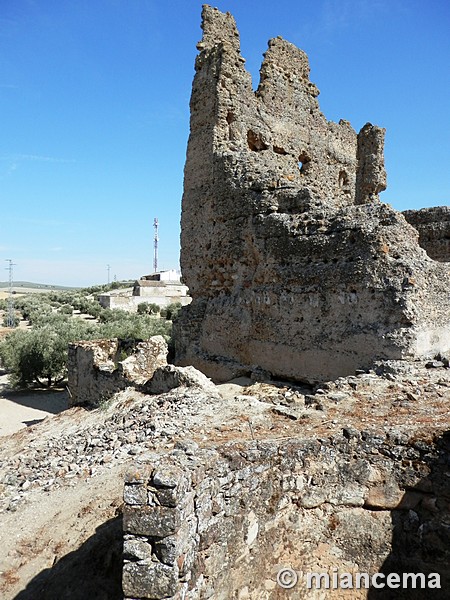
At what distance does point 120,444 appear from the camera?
6398mm

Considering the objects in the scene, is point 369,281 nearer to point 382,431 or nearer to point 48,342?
point 382,431

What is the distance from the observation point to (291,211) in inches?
345

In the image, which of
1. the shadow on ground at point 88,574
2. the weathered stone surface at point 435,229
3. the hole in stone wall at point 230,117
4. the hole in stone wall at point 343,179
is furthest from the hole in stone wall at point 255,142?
the shadow on ground at point 88,574

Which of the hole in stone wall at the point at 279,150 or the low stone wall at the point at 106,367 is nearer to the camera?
the low stone wall at the point at 106,367

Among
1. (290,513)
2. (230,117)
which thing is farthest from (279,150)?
(290,513)

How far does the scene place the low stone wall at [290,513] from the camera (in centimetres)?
315

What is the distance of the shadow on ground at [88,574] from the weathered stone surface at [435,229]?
984 centimetres

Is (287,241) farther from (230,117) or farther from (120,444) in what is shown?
(120,444)

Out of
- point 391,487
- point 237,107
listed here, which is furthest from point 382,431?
point 237,107

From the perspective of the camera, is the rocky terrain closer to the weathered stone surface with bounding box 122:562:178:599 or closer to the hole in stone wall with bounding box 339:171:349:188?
the weathered stone surface with bounding box 122:562:178:599

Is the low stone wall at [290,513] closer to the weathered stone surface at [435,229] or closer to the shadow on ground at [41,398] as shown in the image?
the weathered stone surface at [435,229]

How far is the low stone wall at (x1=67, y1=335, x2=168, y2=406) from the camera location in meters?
10.3

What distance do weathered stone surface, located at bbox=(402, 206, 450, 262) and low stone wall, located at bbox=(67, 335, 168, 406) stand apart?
7.12 metres

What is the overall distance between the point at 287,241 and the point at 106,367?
5.53 metres
